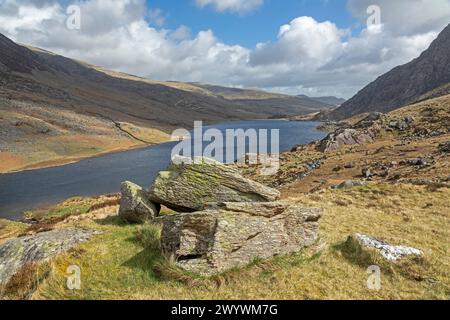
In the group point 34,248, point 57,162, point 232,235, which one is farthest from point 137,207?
point 57,162

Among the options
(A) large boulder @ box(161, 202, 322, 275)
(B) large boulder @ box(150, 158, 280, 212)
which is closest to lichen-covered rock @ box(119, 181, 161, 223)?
(B) large boulder @ box(150, 158, 280, 212)

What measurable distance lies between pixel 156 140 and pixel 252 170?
314ft

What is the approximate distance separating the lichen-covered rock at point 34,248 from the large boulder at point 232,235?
178 inches

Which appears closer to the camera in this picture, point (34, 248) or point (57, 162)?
point (34, 248)

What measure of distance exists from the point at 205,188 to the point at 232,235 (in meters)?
6.38

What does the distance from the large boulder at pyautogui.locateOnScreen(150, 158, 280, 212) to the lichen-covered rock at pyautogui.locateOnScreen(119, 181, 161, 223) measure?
133cm

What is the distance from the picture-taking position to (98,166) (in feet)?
324

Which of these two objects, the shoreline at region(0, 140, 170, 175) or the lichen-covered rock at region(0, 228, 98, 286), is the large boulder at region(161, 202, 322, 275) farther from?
the shoreline at region(0, 140, 170, 175)

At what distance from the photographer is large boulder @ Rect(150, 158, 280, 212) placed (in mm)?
A: 20016

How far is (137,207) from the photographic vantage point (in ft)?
71.4

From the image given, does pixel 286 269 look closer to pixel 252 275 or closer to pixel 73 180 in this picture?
pixel 252 275

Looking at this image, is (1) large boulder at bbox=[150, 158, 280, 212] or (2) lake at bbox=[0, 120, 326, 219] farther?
(2) lake at bbox=[0, 120, 326, 219]
